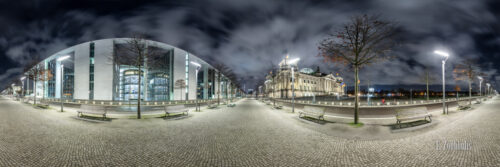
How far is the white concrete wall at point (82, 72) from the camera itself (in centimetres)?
4831

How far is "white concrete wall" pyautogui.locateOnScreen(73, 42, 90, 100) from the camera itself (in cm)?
4831

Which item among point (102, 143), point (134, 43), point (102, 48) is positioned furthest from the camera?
point (102, 48)

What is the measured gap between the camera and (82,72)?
49.3 metres

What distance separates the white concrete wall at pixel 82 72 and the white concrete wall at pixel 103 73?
2.66m

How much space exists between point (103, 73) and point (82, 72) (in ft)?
23.5

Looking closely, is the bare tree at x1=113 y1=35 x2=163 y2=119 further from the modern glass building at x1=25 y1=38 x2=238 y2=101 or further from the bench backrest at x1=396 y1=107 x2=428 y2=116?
the modern glass building at x1=25 y1=38 x2=238 y2=101

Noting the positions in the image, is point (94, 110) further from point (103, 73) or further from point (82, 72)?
point (82, 72)

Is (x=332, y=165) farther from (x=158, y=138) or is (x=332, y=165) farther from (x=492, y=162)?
(x=158, y=138)

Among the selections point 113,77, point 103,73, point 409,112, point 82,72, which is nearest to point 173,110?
point 409,112

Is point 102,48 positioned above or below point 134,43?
above

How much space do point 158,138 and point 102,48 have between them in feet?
185

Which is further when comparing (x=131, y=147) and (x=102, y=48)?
(x=102, y=48)

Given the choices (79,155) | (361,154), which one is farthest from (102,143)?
(361,154)

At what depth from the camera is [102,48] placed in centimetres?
Answer: 4869
